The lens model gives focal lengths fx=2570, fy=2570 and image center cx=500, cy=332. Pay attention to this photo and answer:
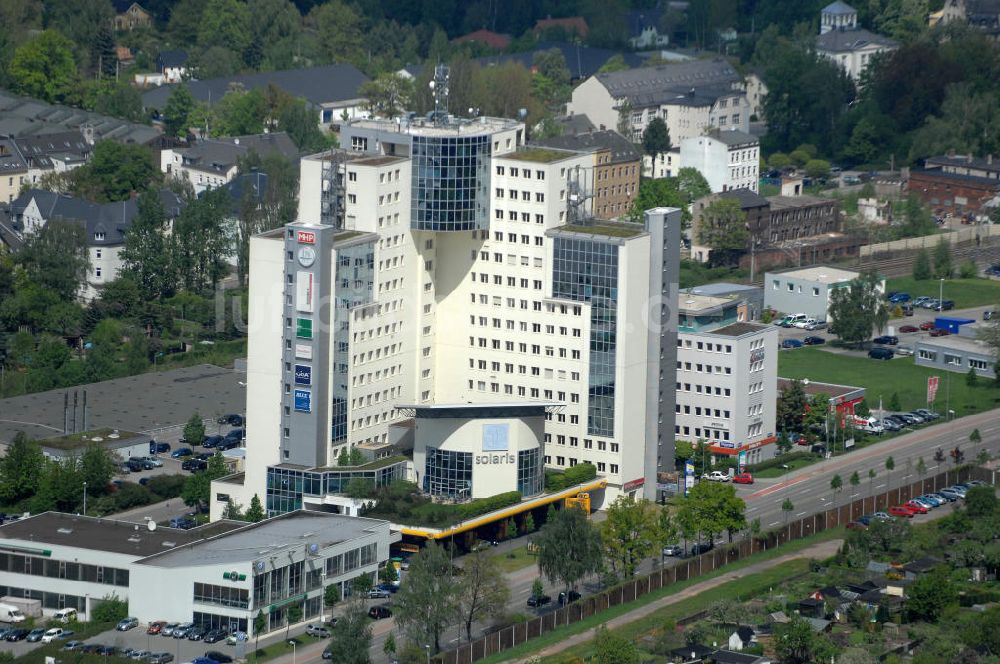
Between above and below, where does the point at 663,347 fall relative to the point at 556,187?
below

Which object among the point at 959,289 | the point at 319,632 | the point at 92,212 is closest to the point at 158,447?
the point at 319,632

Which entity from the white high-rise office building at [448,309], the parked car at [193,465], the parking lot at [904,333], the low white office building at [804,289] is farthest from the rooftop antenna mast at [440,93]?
the low white office building at [804,289]

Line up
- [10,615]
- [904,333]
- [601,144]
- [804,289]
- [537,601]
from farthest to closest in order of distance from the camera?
[601,144], [804,289], [904,333], [537,601], [10,615]

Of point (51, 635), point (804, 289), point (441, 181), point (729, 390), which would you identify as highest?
point (441, 181)

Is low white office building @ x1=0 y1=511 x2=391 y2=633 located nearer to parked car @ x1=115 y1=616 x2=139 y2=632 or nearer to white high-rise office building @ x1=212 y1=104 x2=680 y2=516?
parked car @ x1=115 y1=616 x2=139 y2=632

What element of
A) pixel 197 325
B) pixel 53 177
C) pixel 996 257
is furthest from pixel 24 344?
pixel 996 257

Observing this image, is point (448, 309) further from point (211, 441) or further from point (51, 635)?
point (51, 635)

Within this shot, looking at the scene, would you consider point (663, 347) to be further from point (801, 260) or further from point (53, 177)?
point (53, 177)
